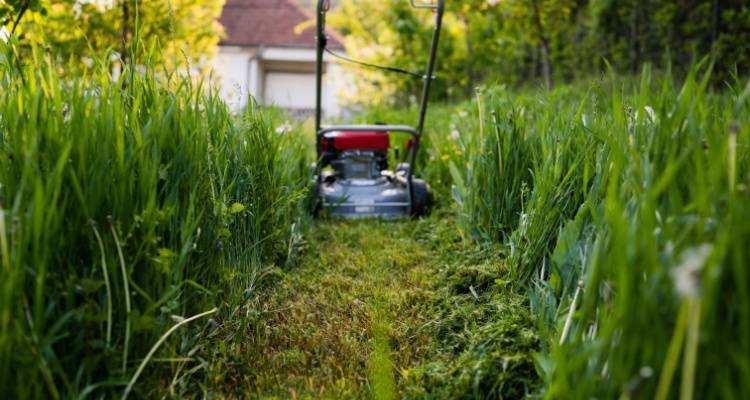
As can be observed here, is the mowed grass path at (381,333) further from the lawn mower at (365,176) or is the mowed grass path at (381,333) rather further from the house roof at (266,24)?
the house roof at (266,24)

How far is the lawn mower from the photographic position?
4.52 m

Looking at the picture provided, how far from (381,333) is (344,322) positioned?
19 centimetres

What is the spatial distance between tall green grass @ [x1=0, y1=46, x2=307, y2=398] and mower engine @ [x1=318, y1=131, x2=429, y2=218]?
2.35 metres

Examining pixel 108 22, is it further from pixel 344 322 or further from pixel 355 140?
pixel 344 322

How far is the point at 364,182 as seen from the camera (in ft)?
15.7

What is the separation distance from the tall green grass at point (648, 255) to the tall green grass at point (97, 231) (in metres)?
0.97

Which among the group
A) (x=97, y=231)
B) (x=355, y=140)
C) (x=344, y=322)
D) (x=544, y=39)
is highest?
(x=544, y=39)

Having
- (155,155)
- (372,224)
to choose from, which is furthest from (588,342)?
(372,224)

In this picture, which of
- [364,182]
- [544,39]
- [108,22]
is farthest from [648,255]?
[544,39]

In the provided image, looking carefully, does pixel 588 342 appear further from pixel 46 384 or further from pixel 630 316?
pixel 46 384

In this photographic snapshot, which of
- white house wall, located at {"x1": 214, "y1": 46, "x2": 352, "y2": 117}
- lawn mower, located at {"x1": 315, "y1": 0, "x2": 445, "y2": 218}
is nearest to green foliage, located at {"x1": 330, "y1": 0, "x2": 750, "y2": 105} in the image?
lawn mower, located at {"x1": 315, "y1": 0, "x2": 445, "y2": 218}

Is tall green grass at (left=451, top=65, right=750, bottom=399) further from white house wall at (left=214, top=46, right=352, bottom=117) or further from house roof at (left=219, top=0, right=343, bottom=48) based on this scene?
house roof at (left=219, top=0, right=343, bottom=48)

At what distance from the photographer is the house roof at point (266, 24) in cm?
1877

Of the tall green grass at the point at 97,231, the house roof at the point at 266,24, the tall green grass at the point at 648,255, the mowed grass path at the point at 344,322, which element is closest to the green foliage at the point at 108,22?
the mowed grass path at the point at 344,322
